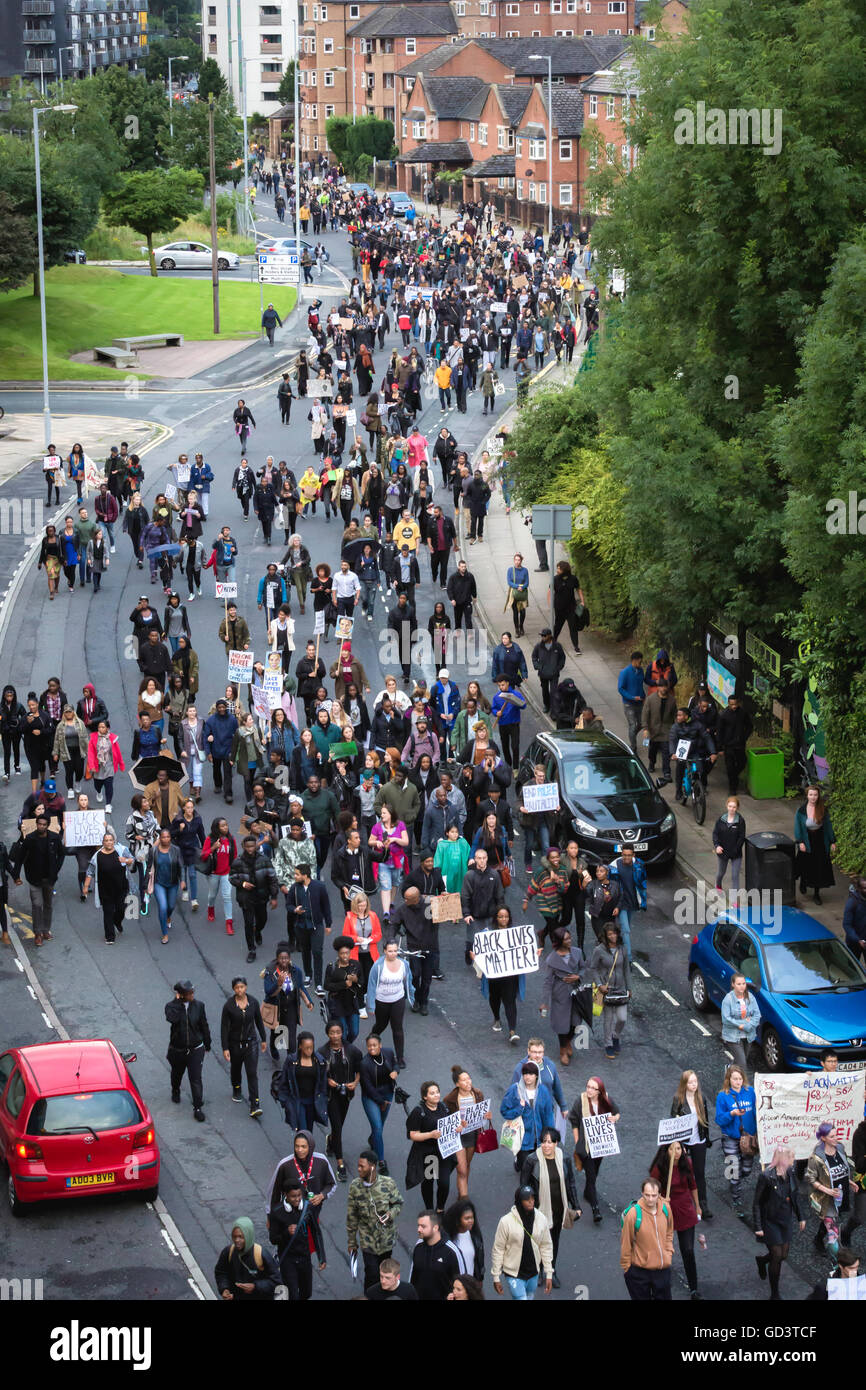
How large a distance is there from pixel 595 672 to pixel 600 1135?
16.8 meters

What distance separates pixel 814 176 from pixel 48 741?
39.0 feet

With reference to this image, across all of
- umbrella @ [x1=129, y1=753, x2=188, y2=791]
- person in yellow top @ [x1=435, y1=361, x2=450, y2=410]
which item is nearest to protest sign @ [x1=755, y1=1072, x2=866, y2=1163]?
umbrella @ [x1=129, y1=753, x2=188, y2=791]

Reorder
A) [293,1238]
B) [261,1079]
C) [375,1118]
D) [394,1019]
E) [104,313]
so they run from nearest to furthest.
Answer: [293,1238] < [375,1118] < [394,1019] < [261,1079] < [104,313]

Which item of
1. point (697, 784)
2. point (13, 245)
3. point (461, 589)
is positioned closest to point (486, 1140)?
point (697, 784)

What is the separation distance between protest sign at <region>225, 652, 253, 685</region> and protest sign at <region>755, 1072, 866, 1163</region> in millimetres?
12479

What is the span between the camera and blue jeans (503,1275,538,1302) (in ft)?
45.0

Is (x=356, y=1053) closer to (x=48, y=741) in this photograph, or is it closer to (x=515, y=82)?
(x=48, y=741)

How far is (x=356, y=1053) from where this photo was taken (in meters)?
16.0

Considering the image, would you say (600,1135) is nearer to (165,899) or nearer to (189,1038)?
(189,1038)

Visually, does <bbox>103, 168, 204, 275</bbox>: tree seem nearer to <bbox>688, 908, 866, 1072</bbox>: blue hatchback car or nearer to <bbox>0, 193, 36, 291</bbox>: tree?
<bbox>0, 193, 36, 291</bbox>: tree

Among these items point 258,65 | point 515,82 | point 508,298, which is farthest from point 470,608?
point 258,65

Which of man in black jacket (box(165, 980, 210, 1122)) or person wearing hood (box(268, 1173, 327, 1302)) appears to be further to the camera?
man in black jacket (box(165, 980, 210, 1122))

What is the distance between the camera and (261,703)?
25188 millimetres

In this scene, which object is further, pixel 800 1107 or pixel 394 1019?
pixel 394 1019
